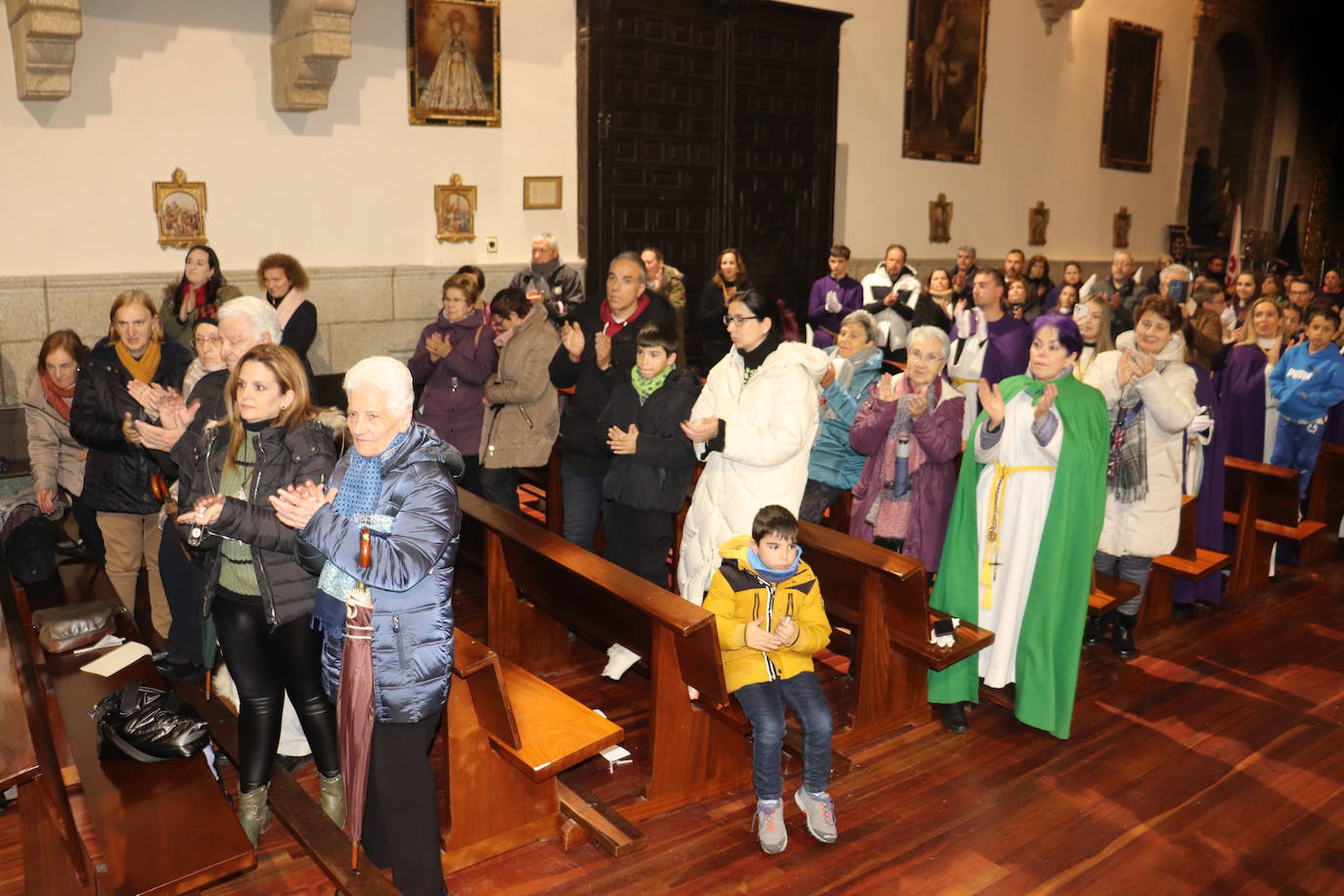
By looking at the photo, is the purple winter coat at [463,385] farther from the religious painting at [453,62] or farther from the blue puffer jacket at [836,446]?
the religious painting at [453,62]

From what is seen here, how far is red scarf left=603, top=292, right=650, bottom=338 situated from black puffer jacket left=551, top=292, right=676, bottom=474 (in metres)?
0.02

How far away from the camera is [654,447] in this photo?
14.1 ft

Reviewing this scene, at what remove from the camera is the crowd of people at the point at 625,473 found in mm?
2918

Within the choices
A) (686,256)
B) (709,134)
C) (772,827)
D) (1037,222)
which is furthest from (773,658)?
(1037,222)

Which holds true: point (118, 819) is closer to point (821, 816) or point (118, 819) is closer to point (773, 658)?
point (773, 658)

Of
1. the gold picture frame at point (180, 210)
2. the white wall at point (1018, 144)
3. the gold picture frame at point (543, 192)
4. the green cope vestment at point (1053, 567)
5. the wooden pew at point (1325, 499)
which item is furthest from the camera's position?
the white wall at point (1018, 144)

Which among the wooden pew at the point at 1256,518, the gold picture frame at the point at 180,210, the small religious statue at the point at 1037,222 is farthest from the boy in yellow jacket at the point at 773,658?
the small religious statue at the point at 1037,222

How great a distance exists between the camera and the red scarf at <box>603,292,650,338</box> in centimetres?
514

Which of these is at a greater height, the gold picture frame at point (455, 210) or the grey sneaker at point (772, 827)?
the gold picture frame at point (455, 210)

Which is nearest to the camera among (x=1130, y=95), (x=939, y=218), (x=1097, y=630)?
(x=1097, y=630)

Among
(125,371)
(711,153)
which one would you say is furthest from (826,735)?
(711,153)

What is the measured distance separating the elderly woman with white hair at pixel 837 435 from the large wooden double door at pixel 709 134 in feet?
16.0

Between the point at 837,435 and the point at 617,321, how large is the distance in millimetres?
1152

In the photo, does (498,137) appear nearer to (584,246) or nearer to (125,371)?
(584,246)
